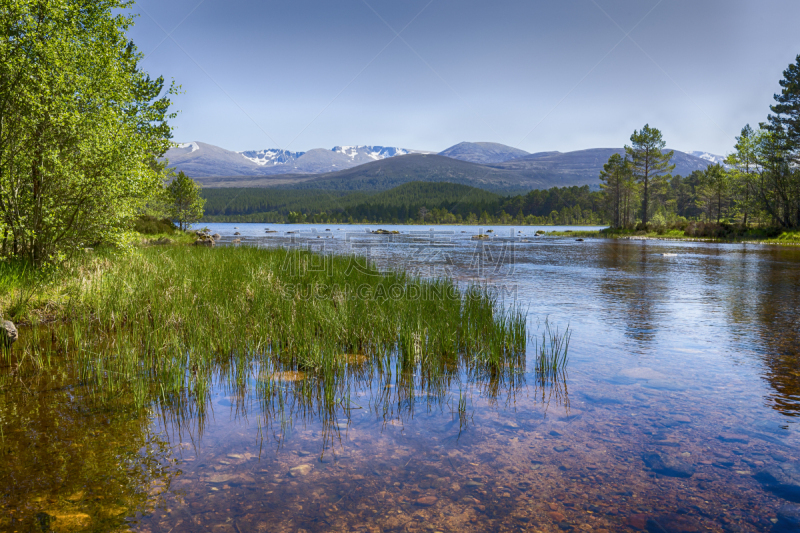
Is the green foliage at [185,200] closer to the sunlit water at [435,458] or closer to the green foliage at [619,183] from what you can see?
the sunlit water at [435,458]

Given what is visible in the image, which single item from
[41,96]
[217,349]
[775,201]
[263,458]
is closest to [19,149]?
[41,96]

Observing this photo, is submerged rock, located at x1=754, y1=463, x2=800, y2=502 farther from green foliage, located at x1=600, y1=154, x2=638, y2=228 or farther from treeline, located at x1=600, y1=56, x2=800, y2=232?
green foliage, located at x1=600, y1=154, x2=638, y2=228

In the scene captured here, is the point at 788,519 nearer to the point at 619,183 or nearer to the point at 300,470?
the point at 300,470

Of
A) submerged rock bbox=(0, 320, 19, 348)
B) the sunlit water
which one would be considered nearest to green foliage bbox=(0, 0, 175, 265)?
submerged rock bbox=(0, 320, 19, 348)

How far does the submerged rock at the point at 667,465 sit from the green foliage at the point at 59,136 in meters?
11.6

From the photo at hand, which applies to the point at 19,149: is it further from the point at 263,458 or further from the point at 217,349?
the point at 263,458

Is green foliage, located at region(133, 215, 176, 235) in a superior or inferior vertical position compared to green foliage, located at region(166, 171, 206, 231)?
inferior

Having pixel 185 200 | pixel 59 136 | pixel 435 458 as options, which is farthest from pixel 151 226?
pixel 435 458

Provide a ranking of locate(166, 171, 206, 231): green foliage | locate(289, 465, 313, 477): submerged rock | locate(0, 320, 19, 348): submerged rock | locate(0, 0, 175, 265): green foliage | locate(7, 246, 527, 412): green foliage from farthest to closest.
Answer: locate(166, 171, 206, 231): green foliage < locate(0, 0, 175, 265): green foliage < locate(0, 320, 19, 348): submerged rock < locate(7, 246, 527, 412): green foliage < locate(289, 465, 313, 477): submerged rock

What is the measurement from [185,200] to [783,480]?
50.0 metres

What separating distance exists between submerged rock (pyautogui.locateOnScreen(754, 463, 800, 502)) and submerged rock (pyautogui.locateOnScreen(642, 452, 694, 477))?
59cm

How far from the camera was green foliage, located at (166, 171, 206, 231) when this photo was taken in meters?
43.7

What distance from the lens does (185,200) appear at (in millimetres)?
45719

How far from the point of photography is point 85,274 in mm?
11055
